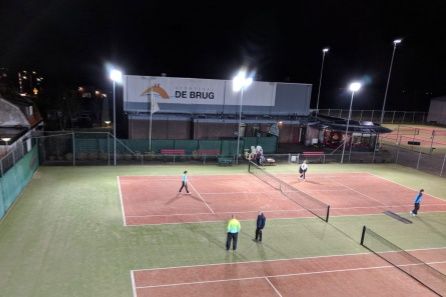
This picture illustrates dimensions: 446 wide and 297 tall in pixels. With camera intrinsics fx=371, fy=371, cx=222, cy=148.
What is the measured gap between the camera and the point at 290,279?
550 inches

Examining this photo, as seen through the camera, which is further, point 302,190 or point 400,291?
point 302,190

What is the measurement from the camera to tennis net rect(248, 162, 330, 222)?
70.5 feet

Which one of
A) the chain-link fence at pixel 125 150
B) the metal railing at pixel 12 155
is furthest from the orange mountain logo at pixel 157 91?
the metal railing at pixel 12 155

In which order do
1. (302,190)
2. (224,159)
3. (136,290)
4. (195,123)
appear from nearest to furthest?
(136,290) → (302,190) → (224,159) → (195,123)

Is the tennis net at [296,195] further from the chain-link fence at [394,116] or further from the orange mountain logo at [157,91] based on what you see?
the chain-link fence at [394,116]

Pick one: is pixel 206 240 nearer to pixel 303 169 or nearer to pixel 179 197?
pixel 179 197

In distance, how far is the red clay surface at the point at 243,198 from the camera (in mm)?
20281

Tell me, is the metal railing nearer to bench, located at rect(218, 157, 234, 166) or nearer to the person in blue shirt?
bench, located at rect(218, 157, 234, 166)

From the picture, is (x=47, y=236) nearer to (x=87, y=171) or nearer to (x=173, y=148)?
(x=87, y=171)

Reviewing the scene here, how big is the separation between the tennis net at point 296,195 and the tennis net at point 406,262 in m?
2.90

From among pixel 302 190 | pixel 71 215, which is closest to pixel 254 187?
pixel 302 190

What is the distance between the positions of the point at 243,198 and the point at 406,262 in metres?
10.1

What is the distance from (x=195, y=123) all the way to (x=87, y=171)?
43.8 feet

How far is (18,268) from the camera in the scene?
539 inches
